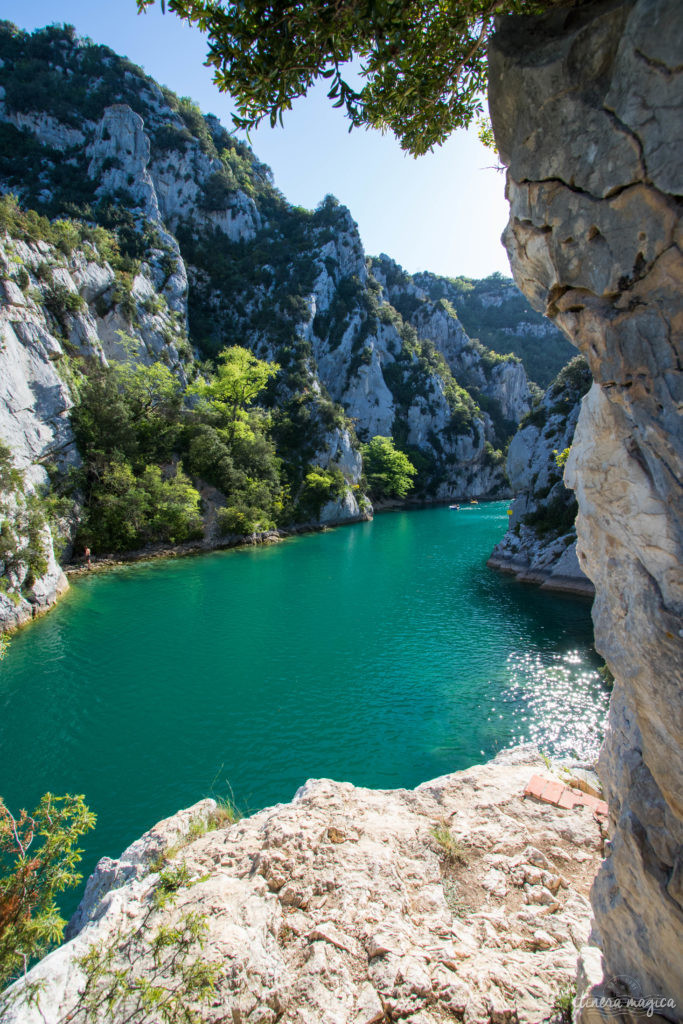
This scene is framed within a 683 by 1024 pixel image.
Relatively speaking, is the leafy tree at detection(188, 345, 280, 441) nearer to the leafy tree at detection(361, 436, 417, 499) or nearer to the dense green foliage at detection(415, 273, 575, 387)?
the leafy tree at detection(361, 436, 417, 499)

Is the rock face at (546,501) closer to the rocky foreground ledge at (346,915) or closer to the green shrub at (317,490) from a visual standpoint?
the rocky foreground ledge at (346,915)

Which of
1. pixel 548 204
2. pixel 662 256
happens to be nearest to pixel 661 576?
pixel 662 256

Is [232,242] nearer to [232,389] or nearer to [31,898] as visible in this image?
[232,389]

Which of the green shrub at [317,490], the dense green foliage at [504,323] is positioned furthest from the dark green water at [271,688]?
the dense green foliage at [504,323]

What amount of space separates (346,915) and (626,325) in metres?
5.75

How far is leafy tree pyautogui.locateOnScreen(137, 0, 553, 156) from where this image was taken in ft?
12.3

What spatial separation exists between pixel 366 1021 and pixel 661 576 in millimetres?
3959

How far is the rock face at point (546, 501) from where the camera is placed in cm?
2350

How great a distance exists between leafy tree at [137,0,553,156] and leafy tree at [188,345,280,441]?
34.8 meters

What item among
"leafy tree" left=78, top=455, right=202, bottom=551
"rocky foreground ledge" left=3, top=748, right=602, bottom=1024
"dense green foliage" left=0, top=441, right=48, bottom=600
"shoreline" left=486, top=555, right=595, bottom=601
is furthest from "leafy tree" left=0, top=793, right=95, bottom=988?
"leafy tree" left=78, top=455, right=202, bottom=551

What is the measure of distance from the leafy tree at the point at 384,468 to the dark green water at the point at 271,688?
118 feet

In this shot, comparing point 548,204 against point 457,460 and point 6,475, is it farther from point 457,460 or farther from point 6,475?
point 457,460

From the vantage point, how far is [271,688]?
1260 centimetres

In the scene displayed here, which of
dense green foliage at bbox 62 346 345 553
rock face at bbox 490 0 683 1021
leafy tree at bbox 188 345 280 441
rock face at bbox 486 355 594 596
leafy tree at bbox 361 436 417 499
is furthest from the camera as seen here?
leafy tree at bbox 361 436 417 499
